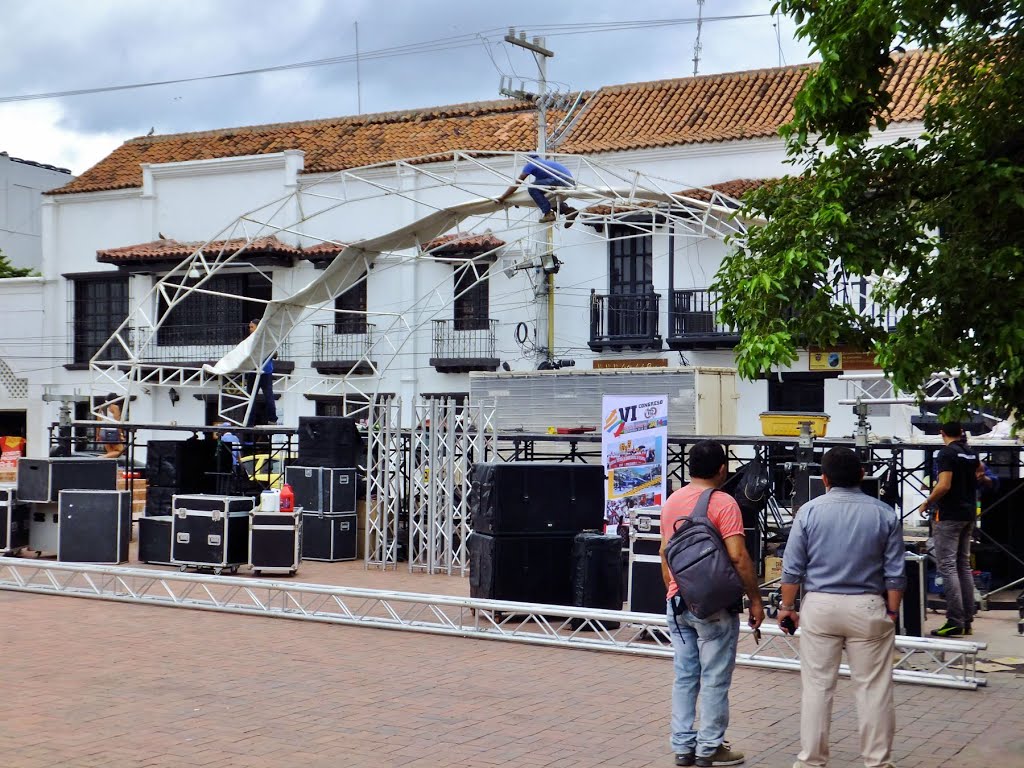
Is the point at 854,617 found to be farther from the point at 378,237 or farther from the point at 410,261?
the point at 410,261

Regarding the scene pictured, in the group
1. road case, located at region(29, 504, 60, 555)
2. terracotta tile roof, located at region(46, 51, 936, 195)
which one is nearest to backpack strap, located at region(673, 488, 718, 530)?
road case, located at region(29, 504, 60, 555)

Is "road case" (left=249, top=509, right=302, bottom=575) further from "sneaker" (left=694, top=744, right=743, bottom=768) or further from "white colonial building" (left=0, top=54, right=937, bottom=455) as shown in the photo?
"white colonial building" (left=0, top=54, right=937, bottom=455)

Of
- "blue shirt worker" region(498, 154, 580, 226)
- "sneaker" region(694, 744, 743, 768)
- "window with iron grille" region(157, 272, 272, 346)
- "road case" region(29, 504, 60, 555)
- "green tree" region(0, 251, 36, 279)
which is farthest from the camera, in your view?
"green tree" region(0, 251, 36, 279)

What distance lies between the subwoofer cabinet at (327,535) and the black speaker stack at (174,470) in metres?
1.58

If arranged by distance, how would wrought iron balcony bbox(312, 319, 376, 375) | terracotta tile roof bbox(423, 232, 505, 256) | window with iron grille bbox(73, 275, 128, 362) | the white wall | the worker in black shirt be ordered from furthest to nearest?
the white wall
window with iron grille bbox(73, 275, 128, 362)
wrought iron balcony bbox(312, 319, 376, 375)
terracotta tile roof bbox(423, 232, 505, 256)
the worker in black shirt

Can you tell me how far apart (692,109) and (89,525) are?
2003cm

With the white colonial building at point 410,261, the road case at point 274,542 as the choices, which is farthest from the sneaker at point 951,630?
the white colonial building at point 410,261

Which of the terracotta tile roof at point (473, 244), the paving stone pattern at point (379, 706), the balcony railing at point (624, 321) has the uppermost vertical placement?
the terracotta tile roof at point (473, 244)

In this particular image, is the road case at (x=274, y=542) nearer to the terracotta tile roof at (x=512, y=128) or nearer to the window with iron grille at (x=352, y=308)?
the terracotta tile roof at (x=512, y=128)

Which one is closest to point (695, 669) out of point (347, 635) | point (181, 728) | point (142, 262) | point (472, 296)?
point (181, 728)

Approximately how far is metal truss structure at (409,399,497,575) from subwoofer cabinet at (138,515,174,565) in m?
3.26

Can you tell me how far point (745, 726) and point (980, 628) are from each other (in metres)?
4.95

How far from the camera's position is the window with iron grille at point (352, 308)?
33.7 meters

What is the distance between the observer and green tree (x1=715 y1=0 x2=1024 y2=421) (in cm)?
742
